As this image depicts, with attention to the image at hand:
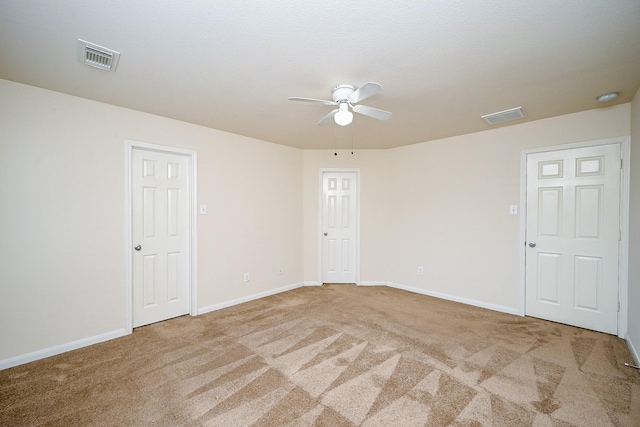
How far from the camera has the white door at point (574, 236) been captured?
303 cm

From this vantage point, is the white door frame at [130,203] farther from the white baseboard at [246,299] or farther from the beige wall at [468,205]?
the beige wall at [468,205]

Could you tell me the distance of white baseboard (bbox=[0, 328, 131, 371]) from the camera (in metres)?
2.41

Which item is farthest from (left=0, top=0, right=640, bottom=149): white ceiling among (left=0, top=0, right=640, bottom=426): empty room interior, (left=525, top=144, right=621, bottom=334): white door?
(left=525, top=144, right=621, bottom=334): white door

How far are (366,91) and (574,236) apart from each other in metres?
3.13

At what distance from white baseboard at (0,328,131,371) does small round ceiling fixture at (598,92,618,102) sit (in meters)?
5.48

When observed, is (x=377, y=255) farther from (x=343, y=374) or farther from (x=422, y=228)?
(x=343, y=374)

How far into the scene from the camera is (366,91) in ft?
6.89

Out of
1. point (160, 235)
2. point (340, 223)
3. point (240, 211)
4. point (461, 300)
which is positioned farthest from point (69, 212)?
point (461, 300)

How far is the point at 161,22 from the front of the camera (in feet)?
5.45

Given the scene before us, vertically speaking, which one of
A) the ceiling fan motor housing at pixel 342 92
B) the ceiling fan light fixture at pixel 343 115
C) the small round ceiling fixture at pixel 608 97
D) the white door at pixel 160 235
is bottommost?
the white door at pixel 160 235

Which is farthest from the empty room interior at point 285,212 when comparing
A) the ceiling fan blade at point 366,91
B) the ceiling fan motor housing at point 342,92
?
the ceiling fan blade at point 366,91

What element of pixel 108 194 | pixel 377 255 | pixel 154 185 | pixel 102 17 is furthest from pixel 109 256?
pixel 377 255

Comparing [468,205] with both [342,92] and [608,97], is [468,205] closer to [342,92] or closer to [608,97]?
[608,97]

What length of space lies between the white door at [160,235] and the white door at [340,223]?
7.83 feet
